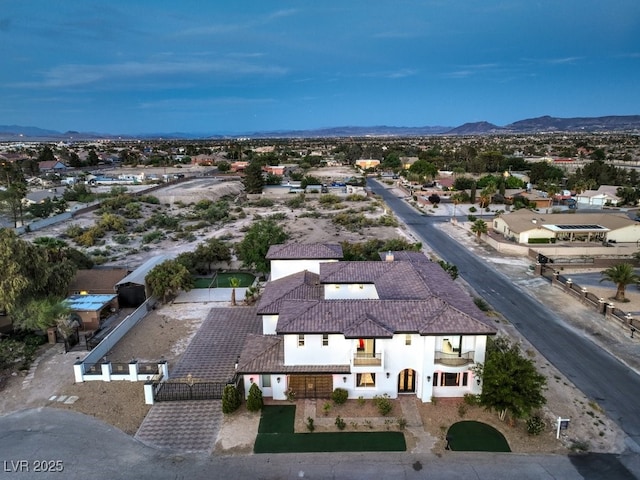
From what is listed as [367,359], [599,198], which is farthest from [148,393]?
[599,198]

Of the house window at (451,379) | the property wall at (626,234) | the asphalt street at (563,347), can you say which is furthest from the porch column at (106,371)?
the property wall at (626,234)

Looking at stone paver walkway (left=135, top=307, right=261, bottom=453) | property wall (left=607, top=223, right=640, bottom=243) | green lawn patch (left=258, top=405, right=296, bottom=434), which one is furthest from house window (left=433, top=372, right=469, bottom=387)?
property wall (left=607, top=223, right=640, bottom=243)

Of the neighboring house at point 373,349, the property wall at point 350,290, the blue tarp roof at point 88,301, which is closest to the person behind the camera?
the neighboring house at point 373,349

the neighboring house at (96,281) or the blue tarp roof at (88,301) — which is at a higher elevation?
the neighboring house at (96,281)

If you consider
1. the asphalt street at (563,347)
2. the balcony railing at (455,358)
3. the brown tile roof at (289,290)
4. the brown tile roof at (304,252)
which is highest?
the brown tile roof at (304,252)

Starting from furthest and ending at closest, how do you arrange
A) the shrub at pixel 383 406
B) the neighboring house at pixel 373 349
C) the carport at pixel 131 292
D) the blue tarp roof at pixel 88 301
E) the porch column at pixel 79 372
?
the carport at pixel 131 292 → the blue tarp roof at pixel 88 301 → the porch column at pixel 79 372 → the neighboring house at pixel 373 349 → the shrub at pixel 383 406

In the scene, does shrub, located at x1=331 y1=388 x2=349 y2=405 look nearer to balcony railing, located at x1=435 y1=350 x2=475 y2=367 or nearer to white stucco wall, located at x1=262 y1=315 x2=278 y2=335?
balcony railing, located at x1=435 y1=350 x2=475 y2=367

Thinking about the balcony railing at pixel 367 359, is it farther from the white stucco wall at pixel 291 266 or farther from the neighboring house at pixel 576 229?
the neighboring house at pixel 576 229
